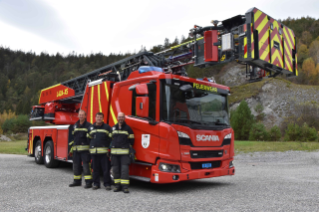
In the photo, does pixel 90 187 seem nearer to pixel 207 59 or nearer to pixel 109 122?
pixel 109 122

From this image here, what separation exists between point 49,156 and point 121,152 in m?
5.30

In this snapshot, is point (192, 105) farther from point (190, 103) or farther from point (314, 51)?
point (314, 51)

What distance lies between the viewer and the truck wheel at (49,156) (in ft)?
33.2

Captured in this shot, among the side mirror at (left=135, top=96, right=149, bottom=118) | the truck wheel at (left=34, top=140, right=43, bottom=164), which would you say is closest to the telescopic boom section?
the side mirror at (left=135, top=96, right=149, bottom=118)

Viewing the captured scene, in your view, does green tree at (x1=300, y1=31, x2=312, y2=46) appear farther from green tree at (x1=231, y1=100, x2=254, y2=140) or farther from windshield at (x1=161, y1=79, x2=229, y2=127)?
windshield at (x1=161, y1=79, x2=229, y2=127)

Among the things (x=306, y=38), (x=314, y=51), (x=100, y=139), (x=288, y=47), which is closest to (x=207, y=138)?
(x=100, y=139)

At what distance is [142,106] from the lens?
6.39 meters

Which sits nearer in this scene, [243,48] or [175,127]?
[243,48]

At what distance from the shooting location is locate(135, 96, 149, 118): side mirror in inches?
248

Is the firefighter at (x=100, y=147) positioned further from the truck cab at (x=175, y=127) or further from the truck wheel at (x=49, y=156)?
the truck wheel at (x=49, y=156)

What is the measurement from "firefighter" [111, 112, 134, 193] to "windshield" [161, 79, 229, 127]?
94cm

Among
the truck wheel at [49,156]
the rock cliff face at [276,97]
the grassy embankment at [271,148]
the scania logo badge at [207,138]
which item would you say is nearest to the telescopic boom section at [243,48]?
the scania logo badge at [207,138]

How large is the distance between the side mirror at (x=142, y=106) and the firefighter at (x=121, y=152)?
377 millimetres

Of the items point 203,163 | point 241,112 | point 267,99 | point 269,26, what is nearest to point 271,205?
point 203,163
